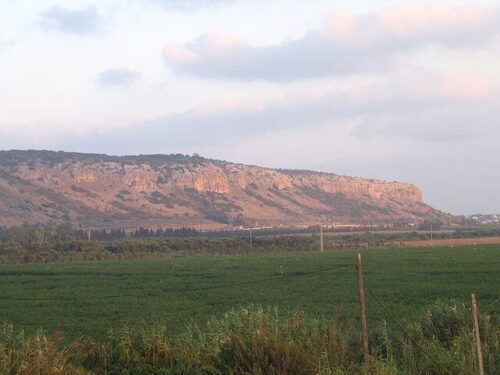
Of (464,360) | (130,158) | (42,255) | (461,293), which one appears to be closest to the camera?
(464,360)

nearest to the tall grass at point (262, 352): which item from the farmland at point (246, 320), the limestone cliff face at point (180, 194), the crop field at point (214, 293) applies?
the farmland at point (246, 320)

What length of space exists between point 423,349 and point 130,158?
17062cm

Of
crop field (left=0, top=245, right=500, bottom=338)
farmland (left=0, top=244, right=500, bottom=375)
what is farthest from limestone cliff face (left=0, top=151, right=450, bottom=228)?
farmland (left=0, top=244, right=500, bottom=375)

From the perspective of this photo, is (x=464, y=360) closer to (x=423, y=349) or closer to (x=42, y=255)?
(x=423, y=349)

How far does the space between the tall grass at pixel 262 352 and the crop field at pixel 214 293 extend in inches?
123

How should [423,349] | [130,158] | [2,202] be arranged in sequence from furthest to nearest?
[130,158], [2,202], [423,349]

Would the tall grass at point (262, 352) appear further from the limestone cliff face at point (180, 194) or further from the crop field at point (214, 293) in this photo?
the limestone cliff face at point (180, 194)

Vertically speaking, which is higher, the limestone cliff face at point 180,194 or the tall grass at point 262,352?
the limestone cliff face at point 180,194

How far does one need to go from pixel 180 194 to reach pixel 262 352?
14236cm

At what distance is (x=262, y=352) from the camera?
1089cm

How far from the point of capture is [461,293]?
25203 mm

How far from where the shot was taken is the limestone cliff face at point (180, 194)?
127812 mm

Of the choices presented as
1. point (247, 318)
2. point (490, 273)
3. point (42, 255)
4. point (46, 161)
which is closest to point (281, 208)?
point (46, 161)

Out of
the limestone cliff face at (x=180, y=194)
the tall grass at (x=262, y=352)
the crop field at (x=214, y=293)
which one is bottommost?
the crop field at (x=214, y=293)
